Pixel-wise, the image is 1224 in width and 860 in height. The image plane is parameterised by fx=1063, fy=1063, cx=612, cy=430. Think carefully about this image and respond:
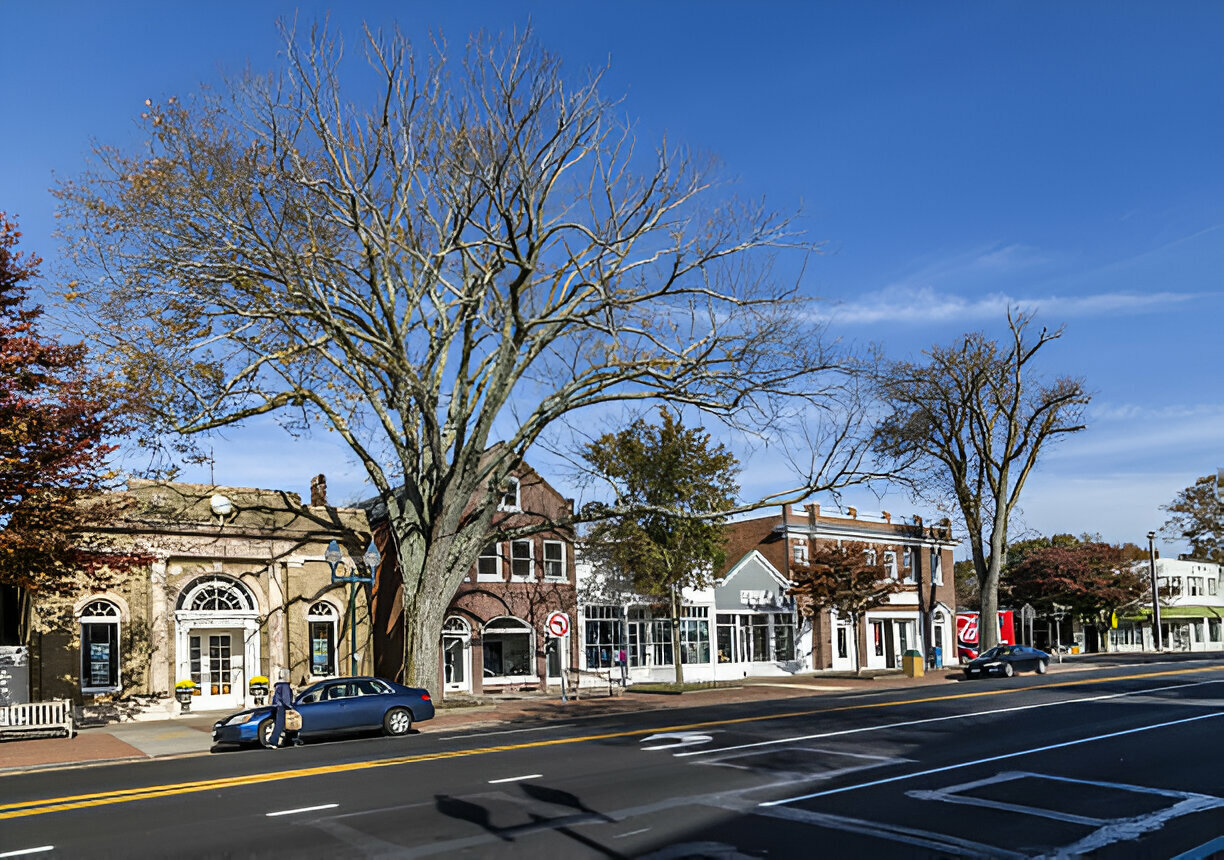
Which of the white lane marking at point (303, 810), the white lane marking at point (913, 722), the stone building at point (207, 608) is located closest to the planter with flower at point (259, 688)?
the stone building at point (207, 608)

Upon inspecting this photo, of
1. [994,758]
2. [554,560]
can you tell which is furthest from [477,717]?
[994,758]

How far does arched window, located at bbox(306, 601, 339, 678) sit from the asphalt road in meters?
11.2

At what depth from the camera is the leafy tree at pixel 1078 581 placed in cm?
6131

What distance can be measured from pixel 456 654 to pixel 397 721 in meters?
11.9

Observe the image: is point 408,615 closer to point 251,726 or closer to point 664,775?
point 251,726

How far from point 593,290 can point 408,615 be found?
9763 mm

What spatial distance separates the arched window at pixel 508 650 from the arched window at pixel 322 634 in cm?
499

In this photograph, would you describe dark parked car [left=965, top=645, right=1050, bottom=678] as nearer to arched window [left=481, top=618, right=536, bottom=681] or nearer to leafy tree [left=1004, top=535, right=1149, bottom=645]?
arched window [left=481, top=618, right=536, bottom=681]

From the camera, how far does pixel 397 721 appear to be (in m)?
22.7

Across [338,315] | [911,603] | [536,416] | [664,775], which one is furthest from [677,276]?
[911,603]

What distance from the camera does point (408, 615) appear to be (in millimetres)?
27906

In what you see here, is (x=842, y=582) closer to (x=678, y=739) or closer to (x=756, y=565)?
(x=756, y=565)

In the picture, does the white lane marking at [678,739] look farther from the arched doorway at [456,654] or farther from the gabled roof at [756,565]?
the gabled roof at [756,565]

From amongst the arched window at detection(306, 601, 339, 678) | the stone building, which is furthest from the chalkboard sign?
the arched window at detection(306, 601, 339, 678)
